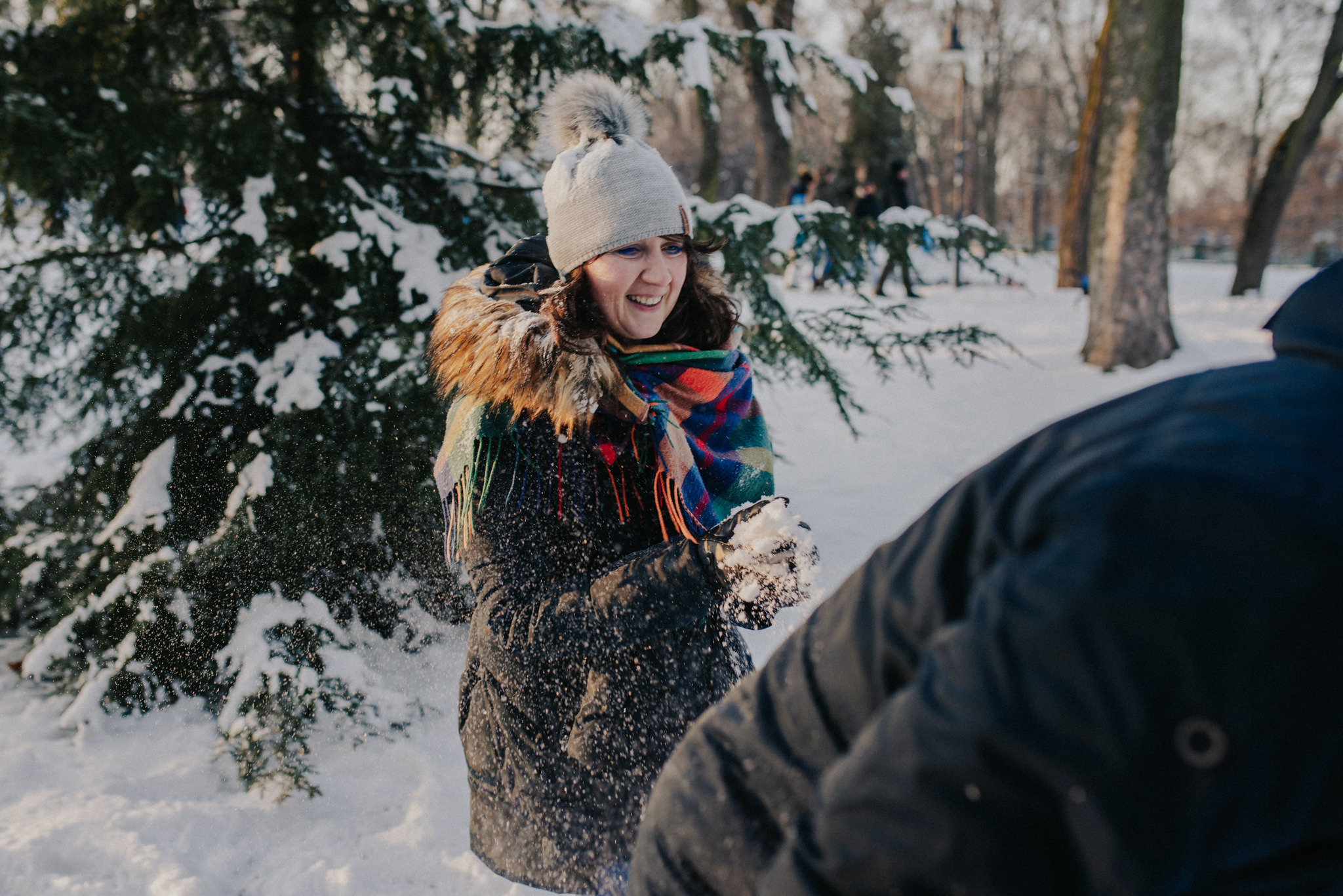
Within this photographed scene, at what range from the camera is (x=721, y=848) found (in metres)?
0.70

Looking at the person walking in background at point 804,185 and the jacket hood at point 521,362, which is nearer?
the jacket hood at point 521,362

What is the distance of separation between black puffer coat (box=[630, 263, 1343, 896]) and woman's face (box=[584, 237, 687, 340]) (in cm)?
127

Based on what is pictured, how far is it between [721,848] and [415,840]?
7.63 ft

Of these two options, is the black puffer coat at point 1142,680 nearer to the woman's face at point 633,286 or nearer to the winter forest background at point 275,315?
the woman's face at point 633,286

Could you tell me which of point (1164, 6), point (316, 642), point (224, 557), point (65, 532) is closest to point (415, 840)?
point (316, 642)

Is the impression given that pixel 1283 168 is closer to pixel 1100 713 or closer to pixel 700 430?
pixel 700 430

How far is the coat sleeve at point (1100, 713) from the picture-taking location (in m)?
0.47

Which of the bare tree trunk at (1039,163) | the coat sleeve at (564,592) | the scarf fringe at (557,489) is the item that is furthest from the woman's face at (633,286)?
the bare tree trunk at (1039,163)

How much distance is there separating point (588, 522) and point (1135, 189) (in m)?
7.85

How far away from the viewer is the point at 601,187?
1.72 m

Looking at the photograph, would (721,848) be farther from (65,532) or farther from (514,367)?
(65,532)

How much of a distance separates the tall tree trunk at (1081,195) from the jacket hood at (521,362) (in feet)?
33.6

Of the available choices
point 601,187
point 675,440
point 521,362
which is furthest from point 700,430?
point 601,187

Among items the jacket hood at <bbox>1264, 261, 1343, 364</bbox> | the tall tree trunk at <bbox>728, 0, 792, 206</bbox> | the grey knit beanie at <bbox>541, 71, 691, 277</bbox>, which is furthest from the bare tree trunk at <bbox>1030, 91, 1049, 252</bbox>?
the jacket hood at <bbox>1264, 261, 1343, 364</bbox>
